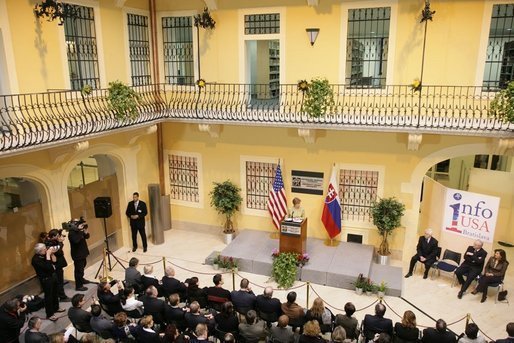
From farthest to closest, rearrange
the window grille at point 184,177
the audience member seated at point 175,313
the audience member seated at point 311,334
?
the window grille at point 184,177, the audience member seated at point 175,313, the audience member seated at point 311,334

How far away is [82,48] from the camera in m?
11.8

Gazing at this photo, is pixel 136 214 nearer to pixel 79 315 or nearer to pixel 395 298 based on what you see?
pixel 79 315

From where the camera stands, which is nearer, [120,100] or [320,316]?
[320,316]

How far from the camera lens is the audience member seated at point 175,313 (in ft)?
28.3

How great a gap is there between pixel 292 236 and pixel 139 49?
23.8 ft

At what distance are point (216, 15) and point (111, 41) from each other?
3.11m

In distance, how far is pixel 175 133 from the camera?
48.8 feet

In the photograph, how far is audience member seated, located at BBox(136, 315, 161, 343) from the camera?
310 inches

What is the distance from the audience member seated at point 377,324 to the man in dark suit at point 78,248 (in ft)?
22.4

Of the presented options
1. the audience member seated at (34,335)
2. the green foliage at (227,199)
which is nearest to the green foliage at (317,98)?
the green foliage at (227,199)

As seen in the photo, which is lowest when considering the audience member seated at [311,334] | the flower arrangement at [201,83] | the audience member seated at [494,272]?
the audience member seated at [494,272]

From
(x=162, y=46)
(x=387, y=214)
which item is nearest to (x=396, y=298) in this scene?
(x=387, y=214)

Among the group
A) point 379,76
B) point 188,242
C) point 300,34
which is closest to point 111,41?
point 300,34

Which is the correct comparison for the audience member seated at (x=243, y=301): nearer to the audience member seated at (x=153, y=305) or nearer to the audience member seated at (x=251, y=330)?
the audience member seated at (x=251, y=330)
